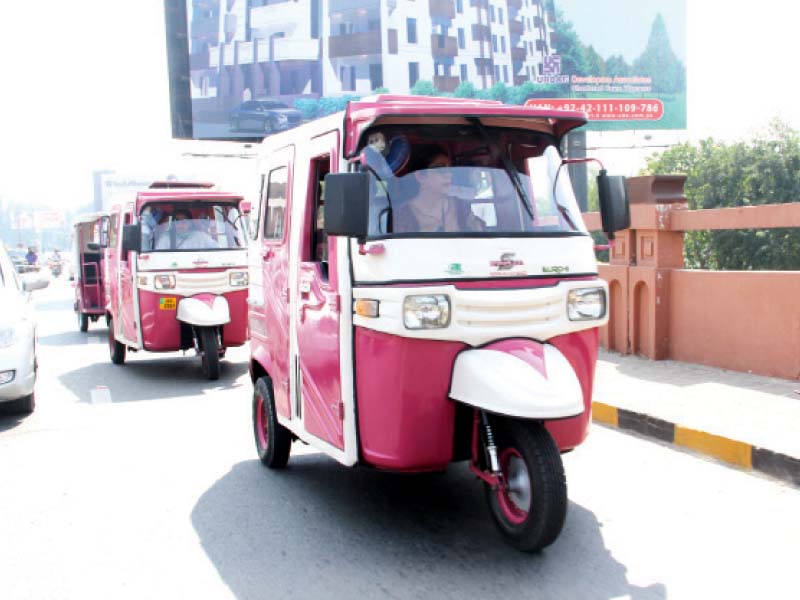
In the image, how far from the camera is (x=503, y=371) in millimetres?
4609

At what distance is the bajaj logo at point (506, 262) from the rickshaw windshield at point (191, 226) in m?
7.06

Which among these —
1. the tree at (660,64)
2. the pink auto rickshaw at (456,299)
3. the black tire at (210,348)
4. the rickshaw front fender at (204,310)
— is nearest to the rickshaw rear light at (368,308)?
the pink auto rickshaw at (456,299)

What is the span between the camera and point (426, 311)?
4.73 metres

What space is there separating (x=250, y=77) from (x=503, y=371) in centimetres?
3873

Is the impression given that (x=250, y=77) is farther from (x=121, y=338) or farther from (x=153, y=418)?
(x=153, y=418)

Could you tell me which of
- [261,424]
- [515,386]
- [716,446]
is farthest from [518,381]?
[261,424]

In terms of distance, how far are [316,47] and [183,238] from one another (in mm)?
31902

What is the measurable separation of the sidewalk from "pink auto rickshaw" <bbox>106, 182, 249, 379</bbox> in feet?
14.8

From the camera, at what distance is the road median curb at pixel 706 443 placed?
6.15 m

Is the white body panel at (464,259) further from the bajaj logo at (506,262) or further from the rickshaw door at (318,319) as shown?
the rickshaw door at (318,319)

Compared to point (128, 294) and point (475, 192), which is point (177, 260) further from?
point (475, 192)

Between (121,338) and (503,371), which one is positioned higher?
(503,371)

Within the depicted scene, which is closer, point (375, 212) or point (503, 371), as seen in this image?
point (503, 371)

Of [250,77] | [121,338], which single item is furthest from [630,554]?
[250,77]
